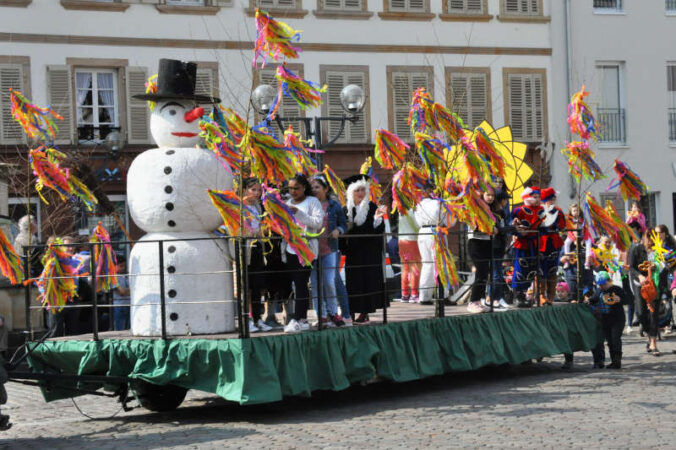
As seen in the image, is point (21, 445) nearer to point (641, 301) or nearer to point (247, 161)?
point (247, 161)

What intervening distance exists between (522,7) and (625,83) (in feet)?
11.6

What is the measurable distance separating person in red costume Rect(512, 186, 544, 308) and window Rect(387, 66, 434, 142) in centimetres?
1602

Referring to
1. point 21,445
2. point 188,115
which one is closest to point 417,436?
point 21,445

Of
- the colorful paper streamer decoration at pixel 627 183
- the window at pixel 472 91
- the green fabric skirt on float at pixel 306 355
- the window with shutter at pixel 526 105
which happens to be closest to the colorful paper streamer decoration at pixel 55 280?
the green fabric skirt on float at pixel 306 355

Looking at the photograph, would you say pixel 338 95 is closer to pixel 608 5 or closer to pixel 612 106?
pixel 612 106

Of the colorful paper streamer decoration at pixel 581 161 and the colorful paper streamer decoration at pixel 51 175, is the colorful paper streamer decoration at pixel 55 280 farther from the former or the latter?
the colorful paper streamer decoration at pixel 581 161

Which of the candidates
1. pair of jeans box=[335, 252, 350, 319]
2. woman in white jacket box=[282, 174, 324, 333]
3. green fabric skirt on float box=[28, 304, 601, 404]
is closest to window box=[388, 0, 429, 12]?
green fabric skirt on float box=[28, 304, 601, 404]

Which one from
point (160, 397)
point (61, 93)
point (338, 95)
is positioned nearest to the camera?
point (160, 397)

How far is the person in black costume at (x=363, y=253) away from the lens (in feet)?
39.3

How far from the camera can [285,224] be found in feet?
33.9

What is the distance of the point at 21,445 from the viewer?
9.52 meters

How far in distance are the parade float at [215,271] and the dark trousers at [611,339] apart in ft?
5.81

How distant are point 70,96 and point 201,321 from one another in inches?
706

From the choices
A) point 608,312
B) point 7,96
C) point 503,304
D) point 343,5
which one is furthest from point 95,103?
point 608,312
